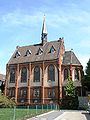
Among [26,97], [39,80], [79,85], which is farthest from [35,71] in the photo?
[79,85]

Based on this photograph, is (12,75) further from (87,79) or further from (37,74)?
(87,79)

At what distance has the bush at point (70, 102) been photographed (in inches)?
2434

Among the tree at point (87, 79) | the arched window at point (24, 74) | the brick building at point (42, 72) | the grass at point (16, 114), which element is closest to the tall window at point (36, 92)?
the brick building at point (42, 72)

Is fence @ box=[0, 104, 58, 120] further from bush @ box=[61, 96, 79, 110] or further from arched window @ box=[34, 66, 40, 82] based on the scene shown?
arched window @ box=[34, 66, 40, 82]

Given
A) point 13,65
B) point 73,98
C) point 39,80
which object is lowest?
point 73,98

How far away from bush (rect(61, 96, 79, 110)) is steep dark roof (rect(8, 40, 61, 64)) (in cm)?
1247

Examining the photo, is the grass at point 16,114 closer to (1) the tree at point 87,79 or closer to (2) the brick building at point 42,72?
(1) the tree at point 87,79

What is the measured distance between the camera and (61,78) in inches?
2655

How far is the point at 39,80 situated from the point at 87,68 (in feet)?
47.4

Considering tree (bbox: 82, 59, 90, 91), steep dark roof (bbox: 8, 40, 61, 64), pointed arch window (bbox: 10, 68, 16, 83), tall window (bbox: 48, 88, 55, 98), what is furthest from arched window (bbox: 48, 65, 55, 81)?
pointed arch window (bbox: 10, 68, 16, 83)

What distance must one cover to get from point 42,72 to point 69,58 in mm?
8999

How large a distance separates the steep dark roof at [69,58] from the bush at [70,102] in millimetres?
10699

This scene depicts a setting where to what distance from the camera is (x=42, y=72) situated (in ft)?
228

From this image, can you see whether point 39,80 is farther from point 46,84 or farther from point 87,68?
Result: point 87,68
